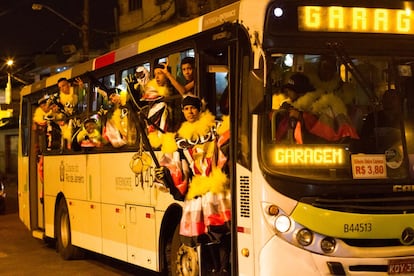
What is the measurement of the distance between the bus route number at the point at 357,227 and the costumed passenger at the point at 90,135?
5069 mm

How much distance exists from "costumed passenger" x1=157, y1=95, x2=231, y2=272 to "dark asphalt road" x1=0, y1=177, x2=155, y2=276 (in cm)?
339

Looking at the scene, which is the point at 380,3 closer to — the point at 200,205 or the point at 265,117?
the point at 265,117

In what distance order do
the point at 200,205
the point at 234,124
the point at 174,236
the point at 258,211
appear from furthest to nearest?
1. the point at 174,236
2. the point at 200,205
3. the point at 234,124
4. the point at 258,211

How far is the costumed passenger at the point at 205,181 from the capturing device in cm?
676

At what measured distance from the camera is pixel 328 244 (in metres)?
5.89

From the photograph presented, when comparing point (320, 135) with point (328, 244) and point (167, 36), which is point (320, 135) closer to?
point (328, 244)

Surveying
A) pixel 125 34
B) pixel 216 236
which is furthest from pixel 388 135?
pixel 125 34

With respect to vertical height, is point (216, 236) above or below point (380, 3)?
below

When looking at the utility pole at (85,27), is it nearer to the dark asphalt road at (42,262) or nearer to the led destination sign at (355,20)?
the dark asphalt road at (42,262)

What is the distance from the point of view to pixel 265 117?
6.08 metres

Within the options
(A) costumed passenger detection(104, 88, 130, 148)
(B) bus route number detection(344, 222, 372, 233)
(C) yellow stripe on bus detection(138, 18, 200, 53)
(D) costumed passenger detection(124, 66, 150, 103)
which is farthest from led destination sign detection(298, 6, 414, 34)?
(A) costumed passenger detection(104, 88, 130, 148)

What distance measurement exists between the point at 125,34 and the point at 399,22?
24.1 meters

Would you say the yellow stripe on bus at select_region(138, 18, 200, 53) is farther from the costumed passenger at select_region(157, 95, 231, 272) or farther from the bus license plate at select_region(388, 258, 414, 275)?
the bus license plate at select_region(388, 258, 414, 275)

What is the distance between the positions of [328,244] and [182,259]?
2394 millimetres
